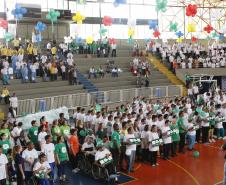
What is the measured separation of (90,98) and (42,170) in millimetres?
14243

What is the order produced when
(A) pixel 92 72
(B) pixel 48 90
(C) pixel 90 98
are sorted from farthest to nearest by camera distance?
(A) pixel 92 72 → (B) pixel 48 90 → (C) pixel 90 98

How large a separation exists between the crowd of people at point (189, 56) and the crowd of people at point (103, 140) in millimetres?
15459

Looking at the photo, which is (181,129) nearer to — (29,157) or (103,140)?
(103,140)

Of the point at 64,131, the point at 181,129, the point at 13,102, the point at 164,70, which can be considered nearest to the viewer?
the point at 64,131

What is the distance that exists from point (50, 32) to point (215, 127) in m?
22.8

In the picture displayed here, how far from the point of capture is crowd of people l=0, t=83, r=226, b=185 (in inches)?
428

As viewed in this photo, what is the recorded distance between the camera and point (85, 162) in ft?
41.9

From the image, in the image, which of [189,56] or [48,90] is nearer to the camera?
[48,90]

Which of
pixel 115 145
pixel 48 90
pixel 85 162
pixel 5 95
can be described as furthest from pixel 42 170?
pixel 48 90

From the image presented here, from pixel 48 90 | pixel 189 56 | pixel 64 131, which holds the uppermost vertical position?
pixel 189 56

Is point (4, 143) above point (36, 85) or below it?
below

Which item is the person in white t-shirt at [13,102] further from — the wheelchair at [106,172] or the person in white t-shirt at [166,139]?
the wheelchair at [106,172]

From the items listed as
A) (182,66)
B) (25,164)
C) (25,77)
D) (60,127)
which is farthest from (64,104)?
(182,66)

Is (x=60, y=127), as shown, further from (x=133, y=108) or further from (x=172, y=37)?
(x=172, y=37)
